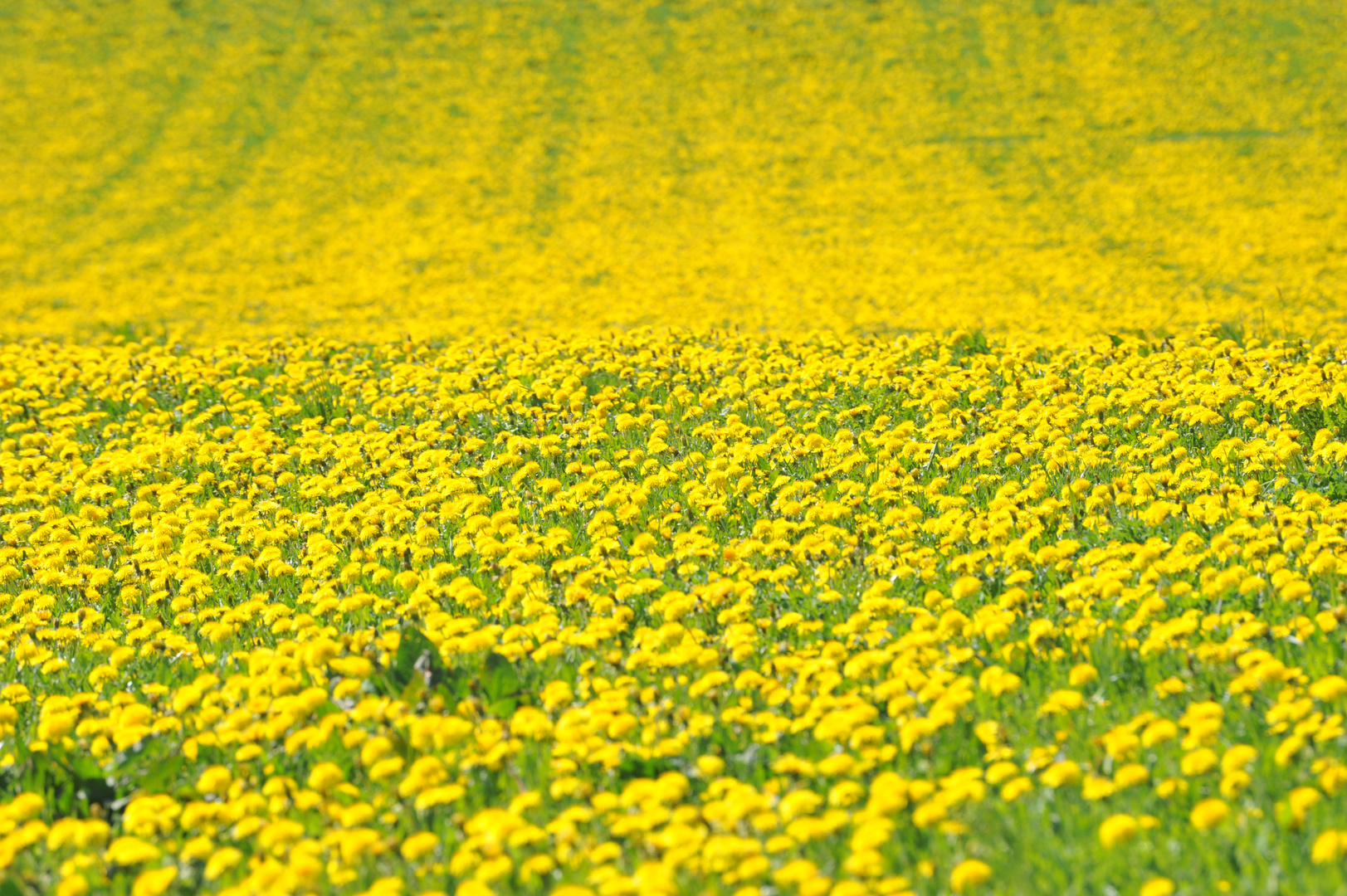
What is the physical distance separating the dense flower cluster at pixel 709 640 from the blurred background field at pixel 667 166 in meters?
7.09

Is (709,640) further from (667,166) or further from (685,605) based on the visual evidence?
(667,166)

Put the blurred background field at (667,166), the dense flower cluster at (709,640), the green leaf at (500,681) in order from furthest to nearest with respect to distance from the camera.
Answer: the blurred background field at (667,166) → the green leaf at (500,681) → the dense flower cluster at (709,640)

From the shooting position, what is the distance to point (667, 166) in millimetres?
31953

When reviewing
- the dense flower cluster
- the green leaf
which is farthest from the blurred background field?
the green leaf

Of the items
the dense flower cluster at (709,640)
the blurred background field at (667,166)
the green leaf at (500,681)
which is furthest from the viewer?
the blurred background field at (667,166)

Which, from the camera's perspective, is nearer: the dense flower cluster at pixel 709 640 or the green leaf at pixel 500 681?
the dense flower cluster at pixel 709 640

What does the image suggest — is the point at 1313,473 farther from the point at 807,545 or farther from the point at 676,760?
the point at 676,760

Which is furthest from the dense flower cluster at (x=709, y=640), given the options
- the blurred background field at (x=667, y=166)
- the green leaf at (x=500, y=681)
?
the blurred background field at (x=667, y=166)

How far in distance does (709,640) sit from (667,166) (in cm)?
2795

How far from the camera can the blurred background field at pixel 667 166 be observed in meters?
20.7

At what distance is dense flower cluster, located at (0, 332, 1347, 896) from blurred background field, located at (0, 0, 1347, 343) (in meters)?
7.09

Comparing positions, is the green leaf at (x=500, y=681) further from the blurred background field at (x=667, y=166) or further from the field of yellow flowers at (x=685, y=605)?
the blurred background field at (x=667, y=166)

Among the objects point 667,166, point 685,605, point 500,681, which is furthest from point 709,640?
point 667,166

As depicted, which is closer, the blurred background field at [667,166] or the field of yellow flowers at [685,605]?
the field of yellow flowers at [685,605]
